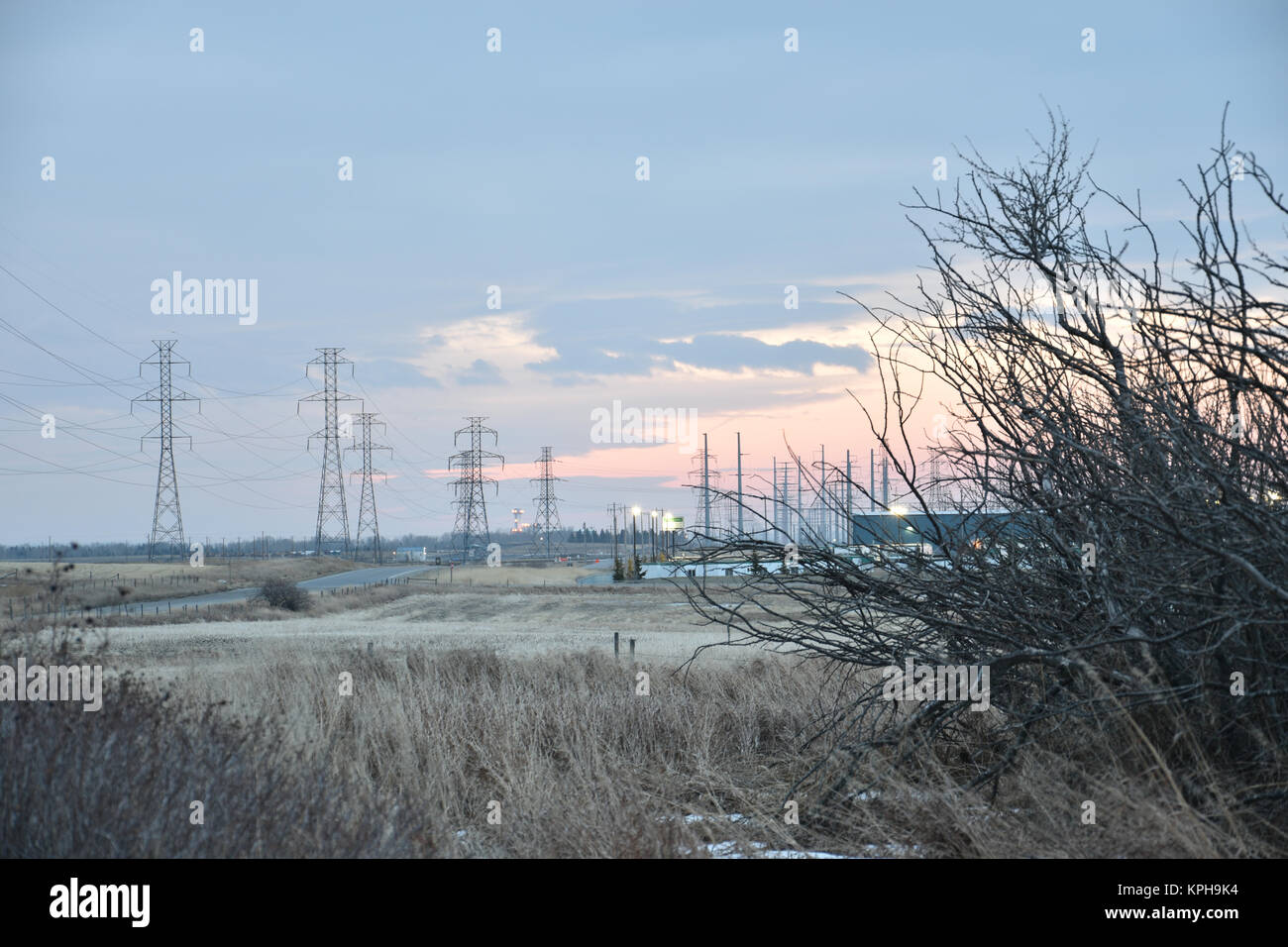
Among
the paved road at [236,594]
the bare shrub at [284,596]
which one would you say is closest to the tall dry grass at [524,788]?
the paved road at [236,594]

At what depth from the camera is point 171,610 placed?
3722cm

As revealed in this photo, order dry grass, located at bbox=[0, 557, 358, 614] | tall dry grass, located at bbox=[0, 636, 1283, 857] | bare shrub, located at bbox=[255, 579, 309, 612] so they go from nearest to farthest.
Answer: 1. tall dry grass, located at bbox=[0, 636, 1283, 857]
2. bare shrub, located at bbox=[255, 579, 309, 612]
3. dry grass, located at bbox=[0, 557, 358, 614]

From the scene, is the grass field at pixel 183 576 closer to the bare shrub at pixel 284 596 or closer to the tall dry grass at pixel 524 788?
the bare shrub at pixel 284 596

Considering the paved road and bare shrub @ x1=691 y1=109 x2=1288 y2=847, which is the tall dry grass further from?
the paved road

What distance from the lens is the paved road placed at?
38625mm

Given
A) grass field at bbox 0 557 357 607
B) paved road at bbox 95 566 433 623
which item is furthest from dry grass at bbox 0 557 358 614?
paved road at bbox 95 566 433 623

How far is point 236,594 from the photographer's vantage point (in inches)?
1981

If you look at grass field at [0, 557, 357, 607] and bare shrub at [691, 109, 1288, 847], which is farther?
grass field at [0, 557, 357, 607]

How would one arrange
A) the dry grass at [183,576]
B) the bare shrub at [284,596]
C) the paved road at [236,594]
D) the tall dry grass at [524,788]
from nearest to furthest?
1. the tall dry grass at [524,788]
2. the paved road at [236,594]
3. the bare shrub at [284,596]
4. the dry grass at [183,576]

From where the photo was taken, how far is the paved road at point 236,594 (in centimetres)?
3862

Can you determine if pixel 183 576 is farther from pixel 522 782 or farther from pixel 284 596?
pixel 522 782
